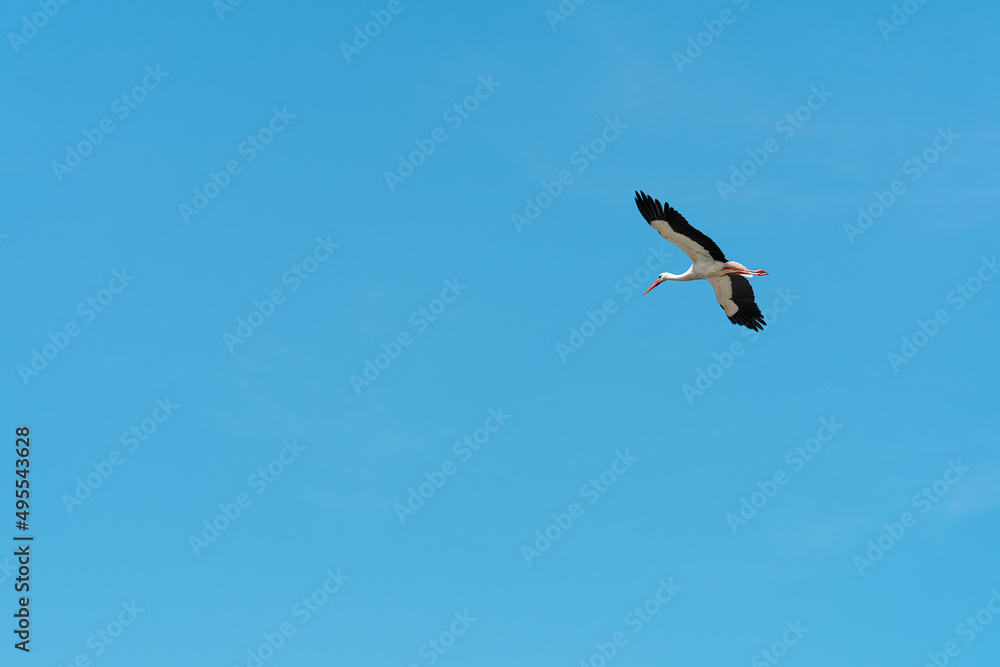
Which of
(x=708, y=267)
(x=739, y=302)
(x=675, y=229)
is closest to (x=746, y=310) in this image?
(x=739, y=302)

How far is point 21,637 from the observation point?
90.9 feet

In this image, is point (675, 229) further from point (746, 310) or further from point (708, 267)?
point (746, 310)

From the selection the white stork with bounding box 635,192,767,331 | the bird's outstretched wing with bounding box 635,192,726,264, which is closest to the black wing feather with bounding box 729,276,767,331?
the white stork with bounding box 635,192,767,331

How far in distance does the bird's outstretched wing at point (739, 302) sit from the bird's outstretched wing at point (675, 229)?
8.86ft

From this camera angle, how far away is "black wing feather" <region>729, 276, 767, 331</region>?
3541cm

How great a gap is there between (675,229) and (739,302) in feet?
18.6

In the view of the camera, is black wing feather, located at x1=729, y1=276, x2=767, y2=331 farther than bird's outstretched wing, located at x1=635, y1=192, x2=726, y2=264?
Yes

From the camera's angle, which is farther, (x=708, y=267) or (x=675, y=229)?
(x=708, y=267)

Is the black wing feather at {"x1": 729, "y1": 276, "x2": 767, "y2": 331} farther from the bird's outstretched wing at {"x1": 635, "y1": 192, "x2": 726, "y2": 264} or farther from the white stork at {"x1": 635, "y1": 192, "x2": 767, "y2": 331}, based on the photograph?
the bird's outstretched wing at {"x1": 635, "y1": 192, "x2": 726, "y2": 264}

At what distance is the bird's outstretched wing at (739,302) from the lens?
3531 cm

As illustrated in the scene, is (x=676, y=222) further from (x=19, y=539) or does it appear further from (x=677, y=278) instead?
(x=19, y=539)

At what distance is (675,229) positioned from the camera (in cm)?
3142

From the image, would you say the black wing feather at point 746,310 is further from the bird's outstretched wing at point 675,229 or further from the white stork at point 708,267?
the bird's outstretched wing at point 675,229

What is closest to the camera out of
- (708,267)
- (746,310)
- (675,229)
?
(675,229)
